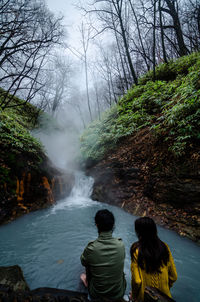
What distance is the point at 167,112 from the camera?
7512mm

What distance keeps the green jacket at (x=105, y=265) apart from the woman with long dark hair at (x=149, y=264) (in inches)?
9.6

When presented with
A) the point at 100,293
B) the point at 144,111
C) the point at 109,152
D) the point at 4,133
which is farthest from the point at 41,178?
the point at 144,111

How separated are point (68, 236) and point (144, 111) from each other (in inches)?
351

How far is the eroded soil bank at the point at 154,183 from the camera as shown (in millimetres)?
4918

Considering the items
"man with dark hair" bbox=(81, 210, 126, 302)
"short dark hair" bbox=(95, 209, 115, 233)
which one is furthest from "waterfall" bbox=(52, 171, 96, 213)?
"short dark hair" bbox=(95, 209, 115, 233)

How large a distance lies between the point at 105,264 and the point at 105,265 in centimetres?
2

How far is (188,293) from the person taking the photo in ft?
9.73

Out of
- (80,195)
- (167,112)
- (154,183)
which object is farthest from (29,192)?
(167,112)

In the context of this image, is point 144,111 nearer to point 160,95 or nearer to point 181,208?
point 160,95

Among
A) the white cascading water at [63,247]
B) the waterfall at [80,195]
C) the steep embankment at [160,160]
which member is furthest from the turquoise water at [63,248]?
the waterfall at [80,195]

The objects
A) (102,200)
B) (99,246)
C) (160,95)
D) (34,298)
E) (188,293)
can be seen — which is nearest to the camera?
(34,298)

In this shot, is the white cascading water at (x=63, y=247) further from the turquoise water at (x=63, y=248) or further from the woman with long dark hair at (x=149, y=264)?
the woman with long dark hair at (x=149, y=264)

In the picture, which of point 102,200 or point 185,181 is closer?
point 185,181

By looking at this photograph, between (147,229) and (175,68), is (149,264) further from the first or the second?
(175,68)
